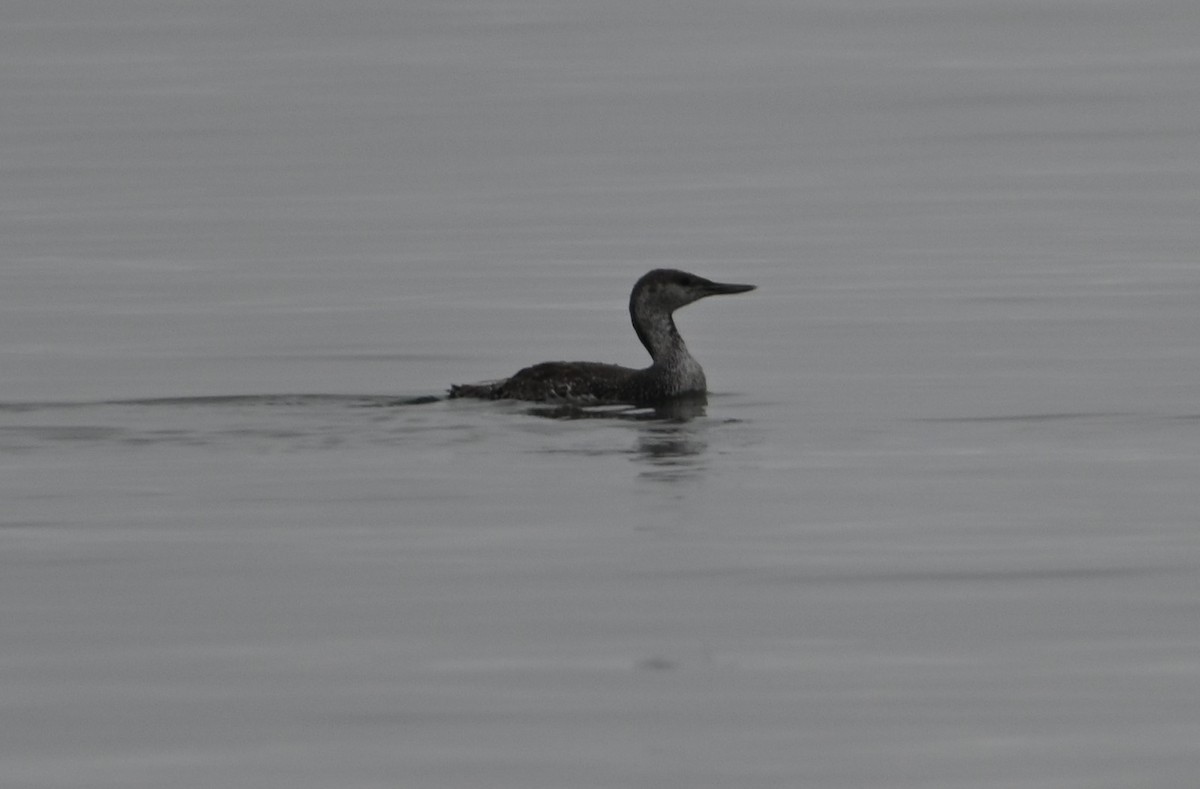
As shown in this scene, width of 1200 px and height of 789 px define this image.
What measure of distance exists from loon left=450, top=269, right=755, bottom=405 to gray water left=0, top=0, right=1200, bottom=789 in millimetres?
389

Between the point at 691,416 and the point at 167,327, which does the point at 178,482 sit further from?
the point at 167,327

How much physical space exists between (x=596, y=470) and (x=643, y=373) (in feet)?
A: 10.2

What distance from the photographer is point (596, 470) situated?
1341 cm

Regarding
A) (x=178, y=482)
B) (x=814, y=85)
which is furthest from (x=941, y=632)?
(x=814, y=85)

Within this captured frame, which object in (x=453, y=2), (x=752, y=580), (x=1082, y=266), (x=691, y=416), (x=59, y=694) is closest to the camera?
(x=59, y=694)

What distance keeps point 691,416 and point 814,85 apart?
31495 mm

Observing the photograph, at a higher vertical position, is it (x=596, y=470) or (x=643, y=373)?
(x=643, y=373)

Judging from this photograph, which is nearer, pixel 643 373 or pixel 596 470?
pixel 596 470

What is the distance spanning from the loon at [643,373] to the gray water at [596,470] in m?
0.39

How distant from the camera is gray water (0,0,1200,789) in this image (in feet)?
27.9

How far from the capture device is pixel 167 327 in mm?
20547

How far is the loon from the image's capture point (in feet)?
52.2

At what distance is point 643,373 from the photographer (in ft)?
54.1

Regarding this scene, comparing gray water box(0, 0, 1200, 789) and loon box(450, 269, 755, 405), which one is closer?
gray water box(0, 0, 1200, 789)
